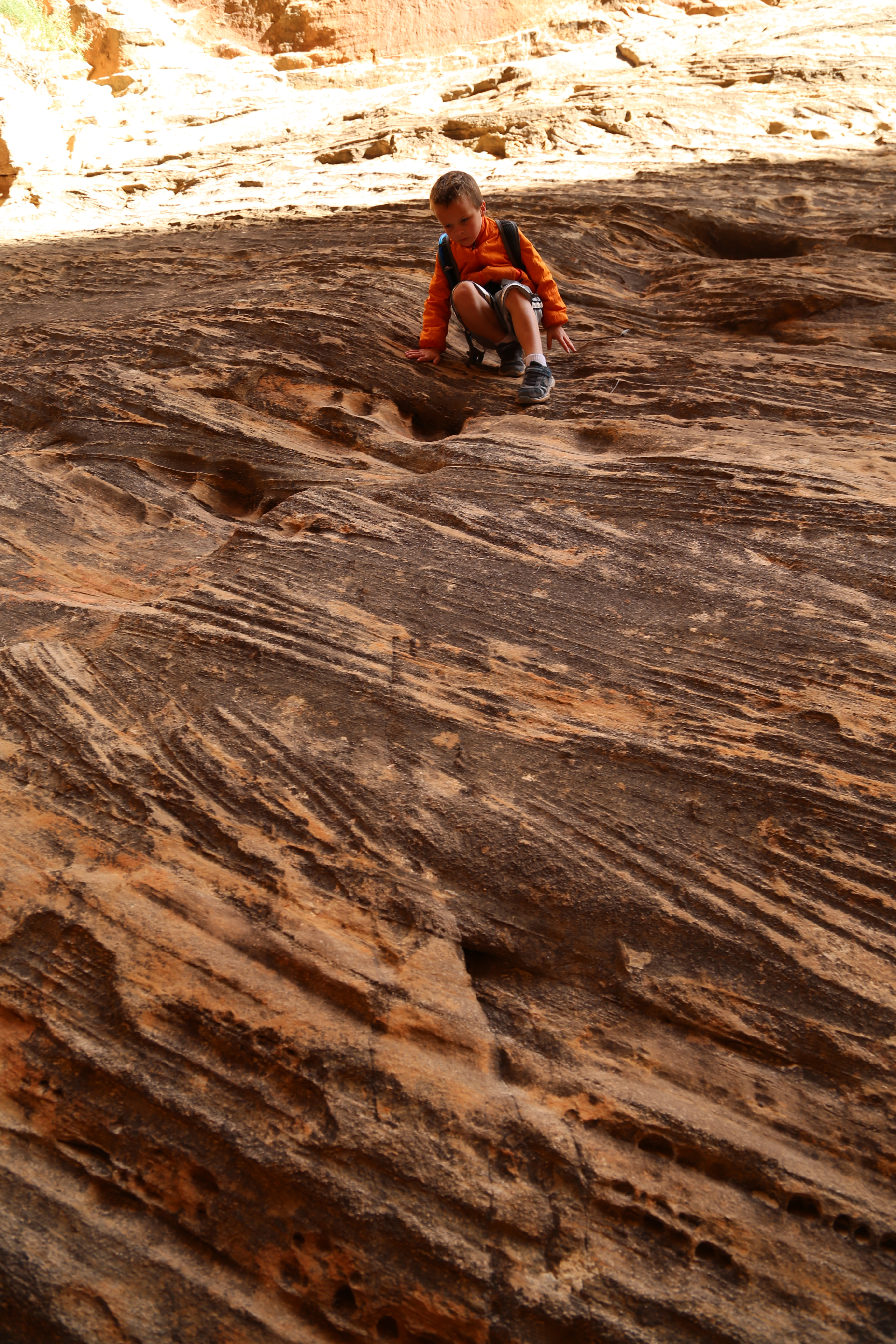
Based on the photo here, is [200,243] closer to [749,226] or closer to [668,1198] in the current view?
[749,226]

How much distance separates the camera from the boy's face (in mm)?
4730

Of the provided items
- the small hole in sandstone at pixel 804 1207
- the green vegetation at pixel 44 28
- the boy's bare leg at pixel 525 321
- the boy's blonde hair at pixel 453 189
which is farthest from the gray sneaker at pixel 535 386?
the green vegetation at pixel 44 28

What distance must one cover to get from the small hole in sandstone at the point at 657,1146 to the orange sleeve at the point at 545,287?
4.53 meters

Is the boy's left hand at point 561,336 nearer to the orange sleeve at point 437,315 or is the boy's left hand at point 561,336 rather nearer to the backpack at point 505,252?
the backpack at point 505,252

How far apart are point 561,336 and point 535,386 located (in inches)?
20.6

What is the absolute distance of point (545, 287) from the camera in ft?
16.8

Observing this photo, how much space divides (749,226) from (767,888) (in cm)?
619

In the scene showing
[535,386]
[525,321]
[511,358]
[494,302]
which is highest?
[494,302]

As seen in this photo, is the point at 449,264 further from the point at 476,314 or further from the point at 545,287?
the point at 545,287

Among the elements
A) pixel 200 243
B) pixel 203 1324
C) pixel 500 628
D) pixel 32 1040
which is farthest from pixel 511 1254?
pixel 200 243

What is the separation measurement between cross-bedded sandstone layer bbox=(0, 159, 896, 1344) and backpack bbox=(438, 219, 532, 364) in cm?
112

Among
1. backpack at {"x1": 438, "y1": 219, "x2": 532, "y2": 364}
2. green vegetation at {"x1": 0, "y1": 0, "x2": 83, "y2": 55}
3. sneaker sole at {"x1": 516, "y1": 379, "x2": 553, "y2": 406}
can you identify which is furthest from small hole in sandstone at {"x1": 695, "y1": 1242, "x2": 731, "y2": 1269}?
green vegetation at {"x1": 0, "y1": 0, "x2": 83, "y2": 55}

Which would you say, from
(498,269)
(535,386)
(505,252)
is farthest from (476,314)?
(535,386)

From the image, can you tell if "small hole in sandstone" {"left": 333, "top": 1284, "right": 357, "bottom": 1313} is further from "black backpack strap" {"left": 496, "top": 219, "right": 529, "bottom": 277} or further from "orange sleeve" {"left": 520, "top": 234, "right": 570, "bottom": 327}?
"black backpack strap" {"left": 496, "top": 219, "right": 529, "bottom": 277}
